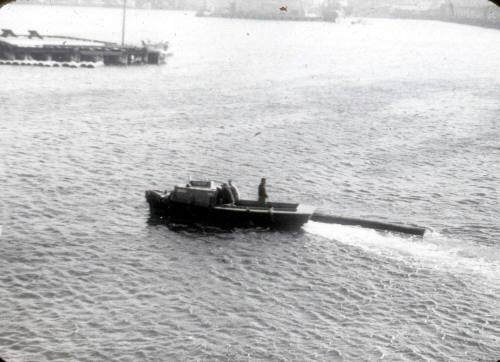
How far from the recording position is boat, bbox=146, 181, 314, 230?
129 ft

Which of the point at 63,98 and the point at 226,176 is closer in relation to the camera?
the point at 226,176

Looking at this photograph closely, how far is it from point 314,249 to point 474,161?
102 feet

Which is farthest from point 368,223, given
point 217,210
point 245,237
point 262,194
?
point 217,210

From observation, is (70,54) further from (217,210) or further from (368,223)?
(368,223)

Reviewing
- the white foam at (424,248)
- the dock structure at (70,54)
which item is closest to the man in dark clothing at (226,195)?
the white foam at (424,248)

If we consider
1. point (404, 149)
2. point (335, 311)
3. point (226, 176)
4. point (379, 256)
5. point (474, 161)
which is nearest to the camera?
point (335, 311)

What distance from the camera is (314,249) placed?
3738 cm

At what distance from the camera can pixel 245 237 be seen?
38.7m

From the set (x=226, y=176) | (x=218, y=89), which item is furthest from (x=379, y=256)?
(x=218, y=89)

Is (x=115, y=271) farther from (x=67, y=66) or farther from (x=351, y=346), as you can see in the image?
(x=67, y=66)

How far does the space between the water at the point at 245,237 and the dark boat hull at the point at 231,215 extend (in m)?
0.81

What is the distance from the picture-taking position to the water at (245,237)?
27906 mm

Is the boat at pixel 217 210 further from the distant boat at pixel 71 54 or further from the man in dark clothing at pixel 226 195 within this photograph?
the distant boat at pixel 71 54

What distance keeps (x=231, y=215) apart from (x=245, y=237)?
1.78 meters
